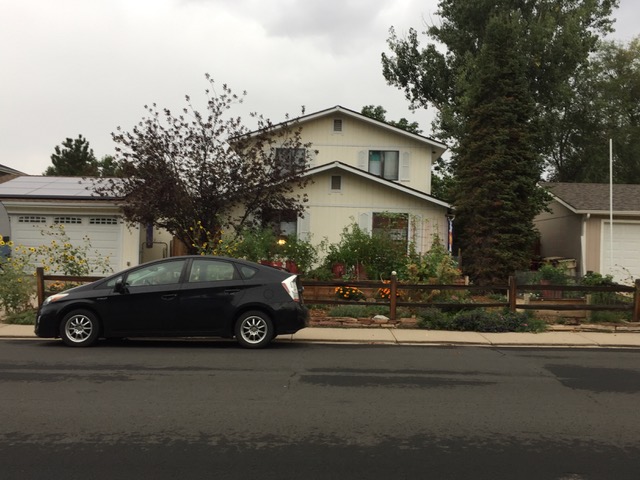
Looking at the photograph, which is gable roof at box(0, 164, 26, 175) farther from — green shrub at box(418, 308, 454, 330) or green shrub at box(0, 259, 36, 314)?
green shrub at box(418, 308, 454, 330)

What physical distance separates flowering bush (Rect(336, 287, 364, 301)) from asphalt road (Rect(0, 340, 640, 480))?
4632 mm

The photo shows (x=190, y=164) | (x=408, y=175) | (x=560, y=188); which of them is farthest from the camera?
(x=560, y=188)

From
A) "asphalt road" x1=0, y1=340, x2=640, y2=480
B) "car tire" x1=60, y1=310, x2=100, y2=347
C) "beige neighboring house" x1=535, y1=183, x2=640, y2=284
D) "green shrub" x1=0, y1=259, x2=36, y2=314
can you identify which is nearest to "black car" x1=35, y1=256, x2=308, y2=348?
"car tire" x1=60, y1=310, x2=100, y2=347

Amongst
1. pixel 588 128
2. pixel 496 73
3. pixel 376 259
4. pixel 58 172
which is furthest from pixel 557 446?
pixel 58 172

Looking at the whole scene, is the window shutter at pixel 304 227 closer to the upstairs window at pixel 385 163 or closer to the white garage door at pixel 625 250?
the upstairs window at pixel 385 163

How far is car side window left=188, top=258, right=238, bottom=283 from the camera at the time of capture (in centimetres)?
990

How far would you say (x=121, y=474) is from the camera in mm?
4402

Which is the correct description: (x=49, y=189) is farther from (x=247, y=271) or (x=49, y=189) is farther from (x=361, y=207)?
(x=247, y=271)

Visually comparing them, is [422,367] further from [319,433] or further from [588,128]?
[588,128]

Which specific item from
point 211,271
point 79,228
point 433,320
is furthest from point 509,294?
point 79,228

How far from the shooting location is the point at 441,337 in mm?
11453

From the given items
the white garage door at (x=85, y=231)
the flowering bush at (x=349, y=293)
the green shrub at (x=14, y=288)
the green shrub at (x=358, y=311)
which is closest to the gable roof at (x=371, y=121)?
the white garage door at (x=85, y=231)

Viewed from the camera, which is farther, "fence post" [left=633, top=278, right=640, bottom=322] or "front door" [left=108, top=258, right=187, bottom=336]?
"fence post" [left=633, top=278, right=640, bottom=322]

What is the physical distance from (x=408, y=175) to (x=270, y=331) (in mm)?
14271
